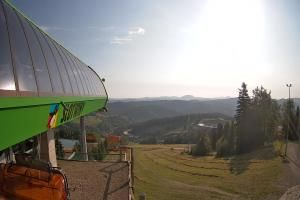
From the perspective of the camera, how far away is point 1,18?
6676 millimetres

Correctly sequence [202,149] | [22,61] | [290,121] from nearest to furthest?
[22,61] → [290,121] → [202,149]

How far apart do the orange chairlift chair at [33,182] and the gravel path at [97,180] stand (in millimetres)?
5656

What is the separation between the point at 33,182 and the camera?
28.3 feet

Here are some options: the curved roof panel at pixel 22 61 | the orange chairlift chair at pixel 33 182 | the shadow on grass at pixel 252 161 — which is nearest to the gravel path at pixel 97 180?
the orange chairlift chair at pixel 33 182

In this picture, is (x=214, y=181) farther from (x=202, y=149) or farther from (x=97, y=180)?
(x=202, y=149)

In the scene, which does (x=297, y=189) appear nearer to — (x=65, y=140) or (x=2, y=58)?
(x=2, y=58)

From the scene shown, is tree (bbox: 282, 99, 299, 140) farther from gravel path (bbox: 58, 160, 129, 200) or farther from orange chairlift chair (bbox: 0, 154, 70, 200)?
orange chairlift chair (bbox: 0, 154, 70, 200)

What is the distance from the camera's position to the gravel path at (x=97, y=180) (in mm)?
14719

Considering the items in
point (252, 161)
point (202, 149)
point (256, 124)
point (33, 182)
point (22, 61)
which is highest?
point (22, 61)

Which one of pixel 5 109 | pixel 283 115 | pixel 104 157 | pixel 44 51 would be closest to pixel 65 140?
pixel 104 157

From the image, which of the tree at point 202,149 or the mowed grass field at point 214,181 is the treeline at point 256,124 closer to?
the tree at point 202,149

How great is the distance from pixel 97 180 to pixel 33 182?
28.3 ft

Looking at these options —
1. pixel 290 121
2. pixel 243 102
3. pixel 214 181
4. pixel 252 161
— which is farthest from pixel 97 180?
pixel 290 121

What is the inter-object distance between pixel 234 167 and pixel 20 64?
40.1 meters
